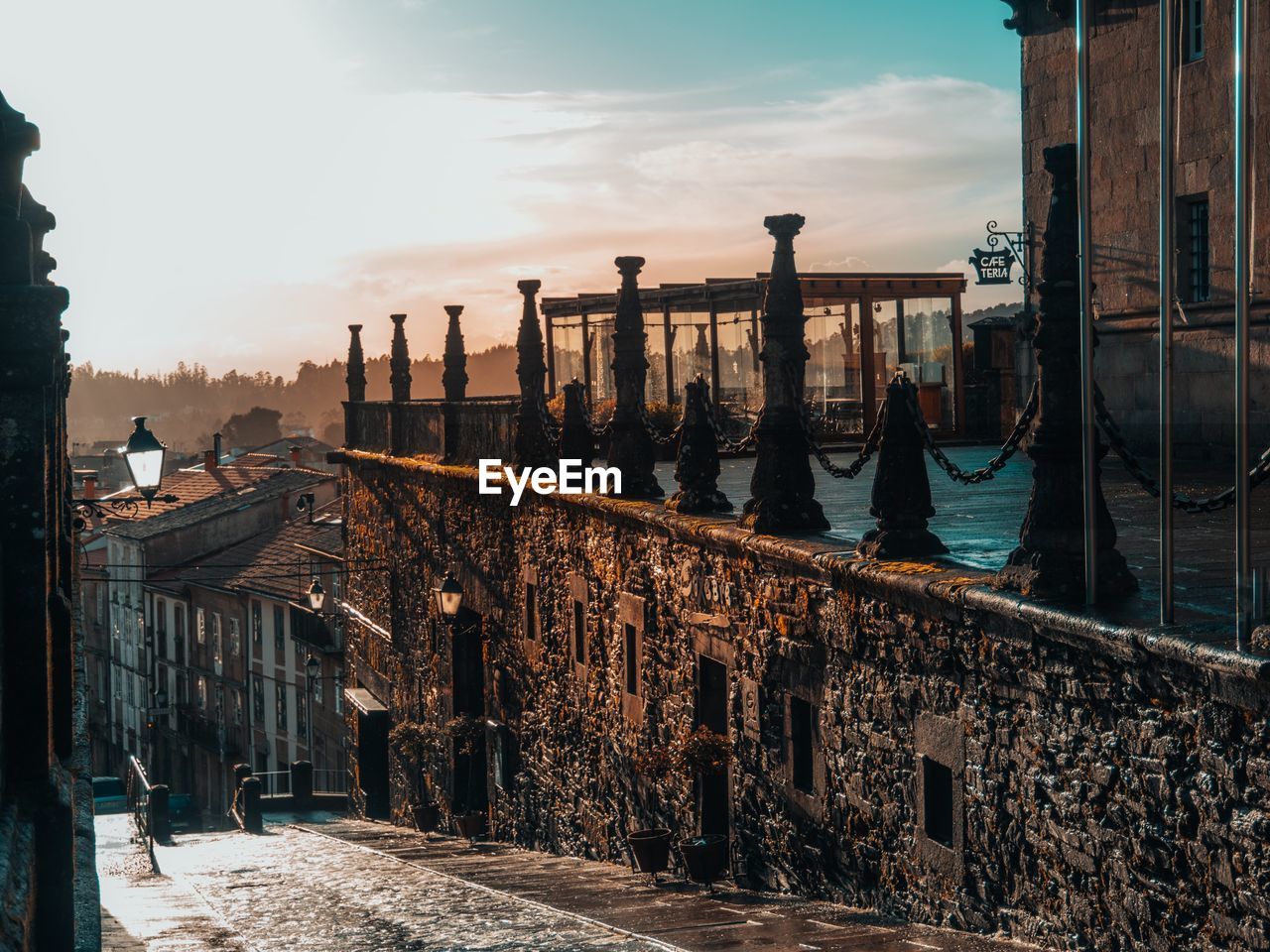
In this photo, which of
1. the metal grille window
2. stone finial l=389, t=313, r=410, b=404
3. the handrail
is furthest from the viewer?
stone finial l=389, t=313, r=410, b=404

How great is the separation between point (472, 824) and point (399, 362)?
8.90 meters

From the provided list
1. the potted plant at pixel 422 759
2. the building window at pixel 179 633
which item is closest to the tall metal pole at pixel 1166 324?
the potted plant at pixel 422 759

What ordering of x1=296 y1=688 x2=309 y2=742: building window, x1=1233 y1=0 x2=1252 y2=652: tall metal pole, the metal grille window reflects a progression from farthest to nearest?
x1=296 y1=688 x2=309 y2=742: building window, the metal grille window, x1=1233 y1=0 x2=1252 y2=652: tall metal pole

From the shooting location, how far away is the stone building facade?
46.8 ft

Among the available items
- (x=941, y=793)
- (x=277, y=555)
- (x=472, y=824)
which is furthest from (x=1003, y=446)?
(x=277, y=555)

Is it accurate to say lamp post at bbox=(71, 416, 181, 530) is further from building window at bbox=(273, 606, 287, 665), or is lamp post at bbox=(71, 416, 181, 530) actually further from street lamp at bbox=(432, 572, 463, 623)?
building window at bbox=(273, 606, 287, 665)

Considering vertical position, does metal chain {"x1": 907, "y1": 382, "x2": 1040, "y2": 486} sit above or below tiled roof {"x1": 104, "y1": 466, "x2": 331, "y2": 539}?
above

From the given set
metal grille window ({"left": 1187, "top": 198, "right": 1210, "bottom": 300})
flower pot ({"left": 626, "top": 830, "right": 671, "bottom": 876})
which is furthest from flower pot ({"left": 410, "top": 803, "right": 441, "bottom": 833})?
metal grille window ({"left": 1187, "top": 198, "right": 1210, "bottom": 300})

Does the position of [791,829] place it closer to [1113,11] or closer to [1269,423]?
[1269,423]

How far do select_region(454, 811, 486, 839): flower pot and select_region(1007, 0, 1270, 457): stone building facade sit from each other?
28.4ft

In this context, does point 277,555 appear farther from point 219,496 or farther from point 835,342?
point 835,342

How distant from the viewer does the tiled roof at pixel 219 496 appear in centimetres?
4369

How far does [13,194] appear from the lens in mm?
4996

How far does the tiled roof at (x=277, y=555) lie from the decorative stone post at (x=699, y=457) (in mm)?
23189
